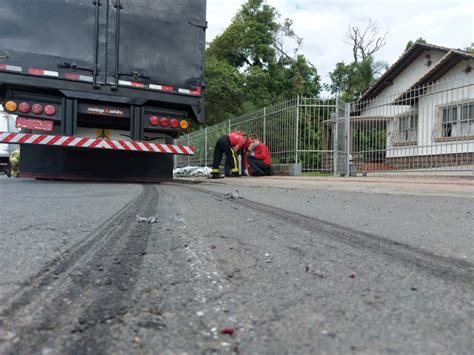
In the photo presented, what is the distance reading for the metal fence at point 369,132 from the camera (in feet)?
34.6

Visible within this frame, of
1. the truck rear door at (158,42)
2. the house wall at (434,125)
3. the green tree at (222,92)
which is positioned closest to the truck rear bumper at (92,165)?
the truck rear door at (158,42)

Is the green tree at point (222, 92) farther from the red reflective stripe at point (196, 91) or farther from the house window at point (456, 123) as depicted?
the red reflective stripe at point (196, 91)

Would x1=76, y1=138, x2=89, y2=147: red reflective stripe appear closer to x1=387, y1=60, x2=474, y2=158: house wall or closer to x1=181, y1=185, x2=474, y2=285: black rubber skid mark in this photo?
x1=181, y1=185, x2=474, y2=285: black rubber skid mark

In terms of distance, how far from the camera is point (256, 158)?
1168cm

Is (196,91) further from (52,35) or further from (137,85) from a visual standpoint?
(52,35)

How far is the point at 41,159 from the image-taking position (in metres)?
7.02

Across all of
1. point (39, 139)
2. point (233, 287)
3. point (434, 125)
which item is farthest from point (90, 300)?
point (434, 125)

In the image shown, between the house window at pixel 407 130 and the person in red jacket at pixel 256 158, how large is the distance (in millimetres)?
3928

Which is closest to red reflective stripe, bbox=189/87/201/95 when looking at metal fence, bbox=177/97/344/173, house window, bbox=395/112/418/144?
metal fence, bbox=177/97/344/173

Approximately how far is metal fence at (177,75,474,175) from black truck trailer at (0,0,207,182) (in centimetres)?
494

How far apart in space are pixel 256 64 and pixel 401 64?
14974 mm

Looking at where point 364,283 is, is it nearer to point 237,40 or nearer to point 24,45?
point 24,45

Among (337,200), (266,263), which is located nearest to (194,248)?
(266,263)

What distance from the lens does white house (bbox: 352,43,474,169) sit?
992cm
